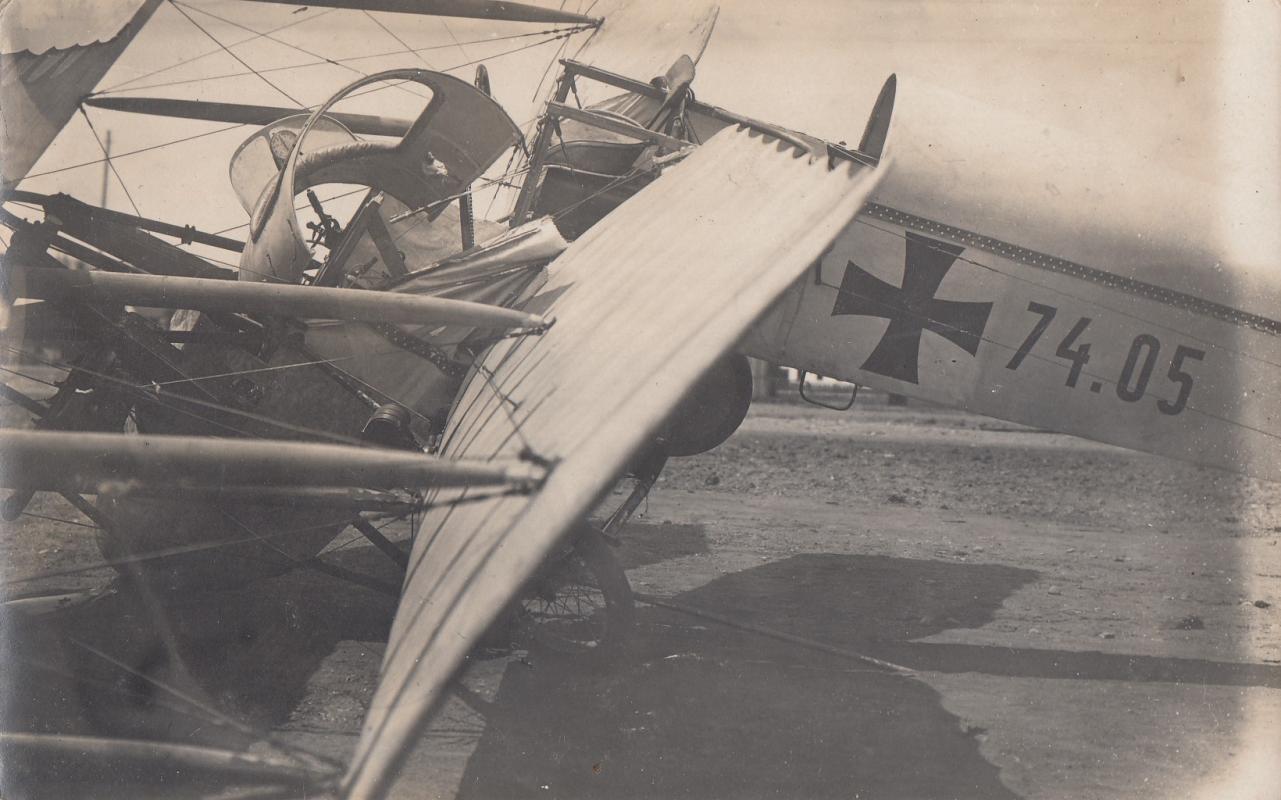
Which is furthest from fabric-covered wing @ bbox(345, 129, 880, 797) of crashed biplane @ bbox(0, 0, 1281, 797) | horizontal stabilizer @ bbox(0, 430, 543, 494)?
horizontal stabilizer @ bbox(0, 430, 543, 494)

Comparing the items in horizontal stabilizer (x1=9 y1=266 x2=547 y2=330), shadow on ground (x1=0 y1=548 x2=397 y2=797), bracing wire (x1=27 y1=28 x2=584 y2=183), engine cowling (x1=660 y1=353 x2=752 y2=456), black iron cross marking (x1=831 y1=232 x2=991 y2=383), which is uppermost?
bracing wire (x1=27 y1=28 x2=584 y2=183)

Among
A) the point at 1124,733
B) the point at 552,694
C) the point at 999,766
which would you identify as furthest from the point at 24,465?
the point at 1124,733

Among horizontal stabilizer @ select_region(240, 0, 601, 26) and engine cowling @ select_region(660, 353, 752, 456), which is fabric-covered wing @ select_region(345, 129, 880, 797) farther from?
horizontal stabilizer @ select_region(240, 0, 601, 26)

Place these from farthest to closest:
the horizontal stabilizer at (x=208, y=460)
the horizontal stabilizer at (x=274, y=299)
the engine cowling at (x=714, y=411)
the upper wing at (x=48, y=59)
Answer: the engine cowling at (x=714, y=411)
the upper wing at (x=48, y=59)
the horizontal stabilizer at (x=274, y=299)
the horizontal stabilizer at (x=208, y=460)

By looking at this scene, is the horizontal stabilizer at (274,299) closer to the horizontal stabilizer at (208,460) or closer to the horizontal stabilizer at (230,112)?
the horizontal stabilizer at (208,460)

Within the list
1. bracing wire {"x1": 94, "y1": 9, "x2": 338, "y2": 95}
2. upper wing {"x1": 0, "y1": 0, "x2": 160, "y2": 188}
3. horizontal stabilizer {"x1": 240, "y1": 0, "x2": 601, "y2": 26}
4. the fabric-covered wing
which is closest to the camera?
the fabric-covered wing

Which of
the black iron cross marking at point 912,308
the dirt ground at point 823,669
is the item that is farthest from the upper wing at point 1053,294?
the dirt ground at point 823,669

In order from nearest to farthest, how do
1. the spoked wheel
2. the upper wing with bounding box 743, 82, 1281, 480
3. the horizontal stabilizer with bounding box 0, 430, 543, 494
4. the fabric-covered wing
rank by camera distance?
the fabric-covered wing
the horizontal stabilizer with bounding box 0, 430, 543, 494
the spoked wheel
the upper wing with bounding box 743, 82, 1281, 480
